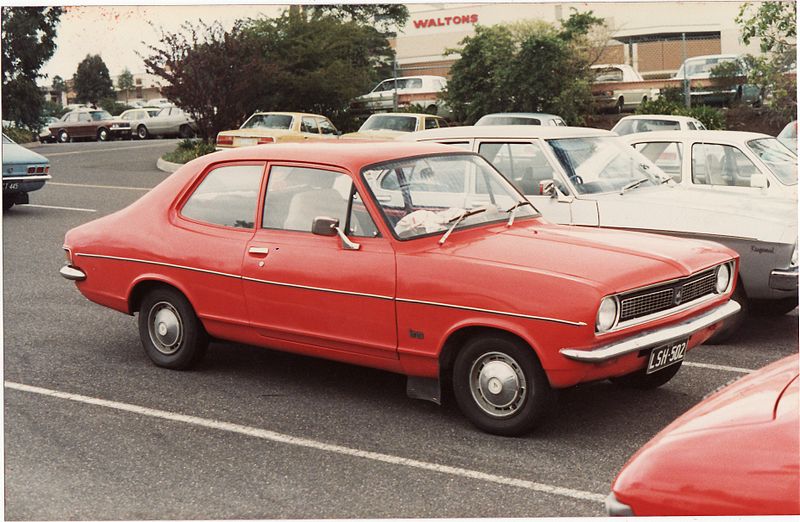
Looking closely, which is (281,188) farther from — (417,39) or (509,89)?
(417,39)

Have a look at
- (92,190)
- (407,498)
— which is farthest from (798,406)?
(92,190)

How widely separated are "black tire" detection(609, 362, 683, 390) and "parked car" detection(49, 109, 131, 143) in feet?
124

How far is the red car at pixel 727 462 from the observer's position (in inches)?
99.1

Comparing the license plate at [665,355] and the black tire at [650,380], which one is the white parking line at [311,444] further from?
the black tire at [650,380]

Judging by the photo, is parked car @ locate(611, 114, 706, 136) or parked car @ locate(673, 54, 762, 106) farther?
parked car @ locate(673, 54, 762, 106)

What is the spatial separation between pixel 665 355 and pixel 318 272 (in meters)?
1.97

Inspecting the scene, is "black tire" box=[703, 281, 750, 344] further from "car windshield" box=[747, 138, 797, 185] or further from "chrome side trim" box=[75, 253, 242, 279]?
"chrome side trim" box=[75, 253, 242, 279]

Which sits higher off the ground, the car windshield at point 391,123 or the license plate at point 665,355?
the car windshield at point 391,123

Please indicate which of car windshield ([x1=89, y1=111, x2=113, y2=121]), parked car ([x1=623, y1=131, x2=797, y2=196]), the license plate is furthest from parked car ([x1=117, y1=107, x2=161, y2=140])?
the license plate

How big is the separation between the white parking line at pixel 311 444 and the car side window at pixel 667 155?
5333 millimetres

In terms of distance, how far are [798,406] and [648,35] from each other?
32187mm

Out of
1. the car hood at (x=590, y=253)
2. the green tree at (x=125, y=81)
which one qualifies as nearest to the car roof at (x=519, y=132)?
the car hood at (x=590, y=253)

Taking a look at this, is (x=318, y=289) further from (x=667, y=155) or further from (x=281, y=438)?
(x=667, y=155)

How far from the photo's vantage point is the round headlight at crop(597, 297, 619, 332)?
16.9 feet
